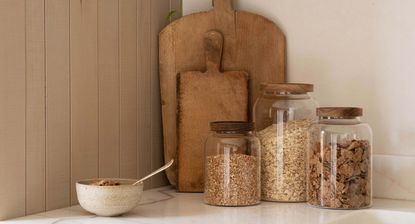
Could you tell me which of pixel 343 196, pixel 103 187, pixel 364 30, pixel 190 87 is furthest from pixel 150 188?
pixel 364 30

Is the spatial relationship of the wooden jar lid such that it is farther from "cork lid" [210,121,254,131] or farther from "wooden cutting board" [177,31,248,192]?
"wooden cutting board" [177,31,248,192]

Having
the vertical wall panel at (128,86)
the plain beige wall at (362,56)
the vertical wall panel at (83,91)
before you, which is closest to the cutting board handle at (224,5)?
the plain beige wall at (362,56)

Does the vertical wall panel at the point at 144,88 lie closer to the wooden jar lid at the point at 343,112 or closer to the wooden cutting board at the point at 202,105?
the wooden cutting board at the point at 202,105

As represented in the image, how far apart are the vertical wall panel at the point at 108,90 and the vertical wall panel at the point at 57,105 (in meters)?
0.13

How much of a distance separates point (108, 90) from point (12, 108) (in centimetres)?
34

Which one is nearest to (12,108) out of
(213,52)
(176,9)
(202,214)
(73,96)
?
(73,96)

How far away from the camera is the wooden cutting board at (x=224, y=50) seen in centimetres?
181

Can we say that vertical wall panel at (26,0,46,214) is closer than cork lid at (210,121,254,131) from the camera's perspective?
Yes

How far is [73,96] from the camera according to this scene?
157 cm

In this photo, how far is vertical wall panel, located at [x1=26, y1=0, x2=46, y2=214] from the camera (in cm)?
144

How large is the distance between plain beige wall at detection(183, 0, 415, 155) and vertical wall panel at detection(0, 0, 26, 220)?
734 mm

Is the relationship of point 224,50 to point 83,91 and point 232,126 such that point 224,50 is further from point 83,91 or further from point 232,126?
point 83,91

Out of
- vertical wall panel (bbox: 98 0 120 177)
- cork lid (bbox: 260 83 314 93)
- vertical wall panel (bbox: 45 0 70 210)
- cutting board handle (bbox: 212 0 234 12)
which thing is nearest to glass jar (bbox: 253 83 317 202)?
cork lid (bbox: 260 83 314 93)

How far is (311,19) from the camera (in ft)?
5.87
